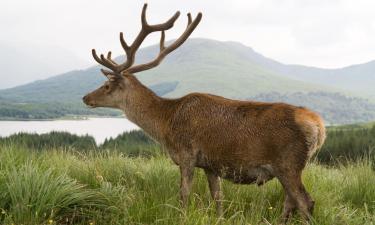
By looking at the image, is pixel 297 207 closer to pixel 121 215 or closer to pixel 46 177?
pixel 121 215

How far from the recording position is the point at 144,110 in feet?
21.4

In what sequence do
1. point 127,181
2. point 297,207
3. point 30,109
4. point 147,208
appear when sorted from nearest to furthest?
point 147,208 → point 297,207 → point 127,181 → point 30,109

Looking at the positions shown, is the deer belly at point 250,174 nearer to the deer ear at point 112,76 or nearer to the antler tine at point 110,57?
the deer ear at point 112,76

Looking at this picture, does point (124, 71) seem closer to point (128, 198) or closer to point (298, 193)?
point (128, 198)

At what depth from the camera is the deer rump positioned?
530 cm

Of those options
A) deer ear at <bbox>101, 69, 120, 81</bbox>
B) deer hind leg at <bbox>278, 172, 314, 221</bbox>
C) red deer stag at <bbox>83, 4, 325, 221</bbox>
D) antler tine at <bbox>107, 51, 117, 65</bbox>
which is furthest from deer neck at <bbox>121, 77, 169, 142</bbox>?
deer hind leg at <bbox>278, 172, 314, 221</bbox>

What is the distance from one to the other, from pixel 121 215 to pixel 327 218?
2410mm

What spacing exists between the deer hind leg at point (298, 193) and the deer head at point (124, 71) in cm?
247

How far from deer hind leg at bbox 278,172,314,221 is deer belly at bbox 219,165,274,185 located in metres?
0.18

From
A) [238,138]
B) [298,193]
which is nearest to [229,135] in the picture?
[238,138]

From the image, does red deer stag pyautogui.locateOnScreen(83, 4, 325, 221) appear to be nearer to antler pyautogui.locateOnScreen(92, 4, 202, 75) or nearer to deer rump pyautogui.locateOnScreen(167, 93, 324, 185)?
deer rump pyautogui.locateOnScreen(167, 93, 324, 185)

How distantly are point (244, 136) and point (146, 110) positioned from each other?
5.27 ft

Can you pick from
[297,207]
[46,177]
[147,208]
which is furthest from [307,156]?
[46,177]

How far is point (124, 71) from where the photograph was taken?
270 inches
